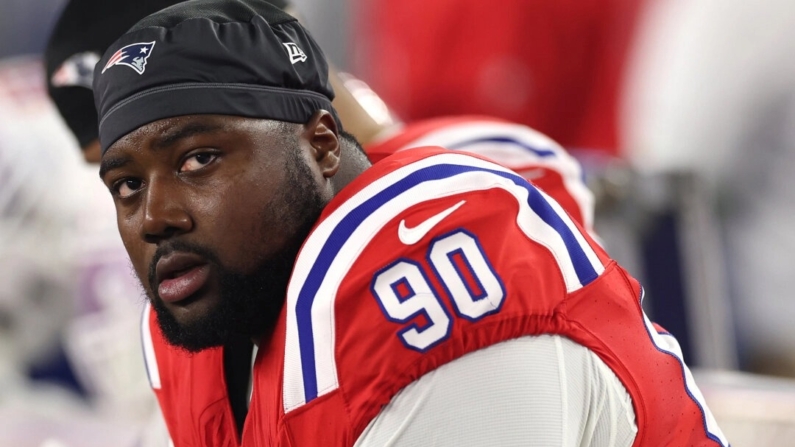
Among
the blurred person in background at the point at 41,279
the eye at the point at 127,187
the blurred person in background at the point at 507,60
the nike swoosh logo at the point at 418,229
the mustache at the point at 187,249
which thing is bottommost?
the blurred person in background at the point at 41,279

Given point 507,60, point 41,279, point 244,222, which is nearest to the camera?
point 244,222

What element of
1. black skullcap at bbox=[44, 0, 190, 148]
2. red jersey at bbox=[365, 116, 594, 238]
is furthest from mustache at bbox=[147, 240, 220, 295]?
black skullcap at bbox=[44, 0, 190, 148]

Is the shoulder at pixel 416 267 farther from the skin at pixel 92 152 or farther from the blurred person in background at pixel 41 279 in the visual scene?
the blurred person in background at pixel 41 279

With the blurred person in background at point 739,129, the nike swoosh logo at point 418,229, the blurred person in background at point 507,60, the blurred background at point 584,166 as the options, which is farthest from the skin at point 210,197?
the blurred person in background at point 507,60

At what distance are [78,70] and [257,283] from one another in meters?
0.87

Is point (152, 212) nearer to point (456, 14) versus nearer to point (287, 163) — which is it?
point (287, 163)

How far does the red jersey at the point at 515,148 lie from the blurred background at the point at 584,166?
51 cm

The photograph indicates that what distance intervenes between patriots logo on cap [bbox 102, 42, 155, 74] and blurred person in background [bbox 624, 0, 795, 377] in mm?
1637

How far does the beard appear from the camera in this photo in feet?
3.31

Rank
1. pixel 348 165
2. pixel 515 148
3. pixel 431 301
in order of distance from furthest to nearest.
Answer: pixel 515 148
pixel 348 165
pixel 431 301

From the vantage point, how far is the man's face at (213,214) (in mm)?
980

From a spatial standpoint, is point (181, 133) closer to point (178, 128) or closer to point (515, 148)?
point (178, 128)

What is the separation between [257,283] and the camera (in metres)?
1.02

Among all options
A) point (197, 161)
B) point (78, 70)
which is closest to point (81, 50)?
point (78, 70)
